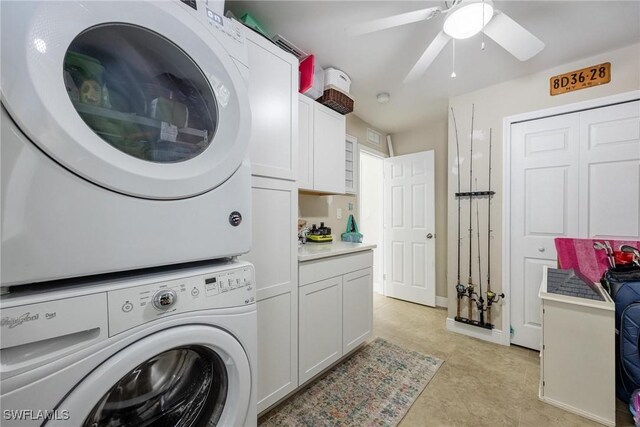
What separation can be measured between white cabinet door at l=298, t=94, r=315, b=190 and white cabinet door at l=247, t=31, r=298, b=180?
0.34 meters

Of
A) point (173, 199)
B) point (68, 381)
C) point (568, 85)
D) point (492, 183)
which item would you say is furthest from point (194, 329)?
point (568, 85)

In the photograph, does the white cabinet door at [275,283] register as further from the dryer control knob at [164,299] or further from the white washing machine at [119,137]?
the dryer control knob at [164,299]

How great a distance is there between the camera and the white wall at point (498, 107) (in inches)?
68.4

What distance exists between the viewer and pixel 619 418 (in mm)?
1353

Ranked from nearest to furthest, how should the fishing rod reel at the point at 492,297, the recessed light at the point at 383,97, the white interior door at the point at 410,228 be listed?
1. the fishing rod reel at the point at 492,297
2. the recessed light at the point at 383,97
3. the white interior door at the point at 410,228

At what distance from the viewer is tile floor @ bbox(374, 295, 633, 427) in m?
1.37

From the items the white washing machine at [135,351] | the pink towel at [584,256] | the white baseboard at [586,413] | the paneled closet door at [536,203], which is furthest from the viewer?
the paneled closet door at [536,203]

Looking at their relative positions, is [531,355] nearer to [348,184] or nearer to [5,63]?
[348,184]

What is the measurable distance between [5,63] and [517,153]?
2974 mm

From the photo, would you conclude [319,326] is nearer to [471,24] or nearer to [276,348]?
[276,348]

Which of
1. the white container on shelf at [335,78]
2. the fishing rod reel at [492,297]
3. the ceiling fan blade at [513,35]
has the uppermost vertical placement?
the white container on shelf at [335,78]

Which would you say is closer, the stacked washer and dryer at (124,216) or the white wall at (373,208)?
the stacked washer and dryer at (124,216)

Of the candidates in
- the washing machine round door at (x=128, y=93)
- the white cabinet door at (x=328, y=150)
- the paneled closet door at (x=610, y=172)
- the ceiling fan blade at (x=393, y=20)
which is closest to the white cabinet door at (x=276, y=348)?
the washing machine round door at (x=128, y=93)

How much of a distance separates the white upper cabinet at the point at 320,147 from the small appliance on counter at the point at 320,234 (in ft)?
1.46
